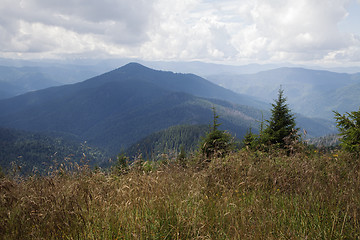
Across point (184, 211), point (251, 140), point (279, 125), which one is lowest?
point (251, 140)

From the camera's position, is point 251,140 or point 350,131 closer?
point 350,131

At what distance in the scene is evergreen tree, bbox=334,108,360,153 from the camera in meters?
6.48

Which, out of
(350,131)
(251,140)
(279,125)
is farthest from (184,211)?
(251,140)

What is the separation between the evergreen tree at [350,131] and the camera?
6.48 metres

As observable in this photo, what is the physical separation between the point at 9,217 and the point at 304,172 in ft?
15.5

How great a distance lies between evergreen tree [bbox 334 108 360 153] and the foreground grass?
133 inches

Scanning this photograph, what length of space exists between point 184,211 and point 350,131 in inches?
281

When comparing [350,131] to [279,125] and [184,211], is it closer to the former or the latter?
[279,125]

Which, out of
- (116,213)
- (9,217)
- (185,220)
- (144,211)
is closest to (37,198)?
(9,217)

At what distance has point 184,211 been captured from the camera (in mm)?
2631

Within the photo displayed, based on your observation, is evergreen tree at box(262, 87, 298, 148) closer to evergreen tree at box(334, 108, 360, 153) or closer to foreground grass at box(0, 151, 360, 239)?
evergreen tree at box(334, 108, 360, 153)

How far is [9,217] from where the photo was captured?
112 inches

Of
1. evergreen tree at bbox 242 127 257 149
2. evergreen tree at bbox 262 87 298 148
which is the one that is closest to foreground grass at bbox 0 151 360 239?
evergreen tree at bbox 242 127 257 149

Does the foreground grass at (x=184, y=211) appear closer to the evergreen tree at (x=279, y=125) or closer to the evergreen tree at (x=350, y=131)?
the evergreen tree at (x=350, y=131)
